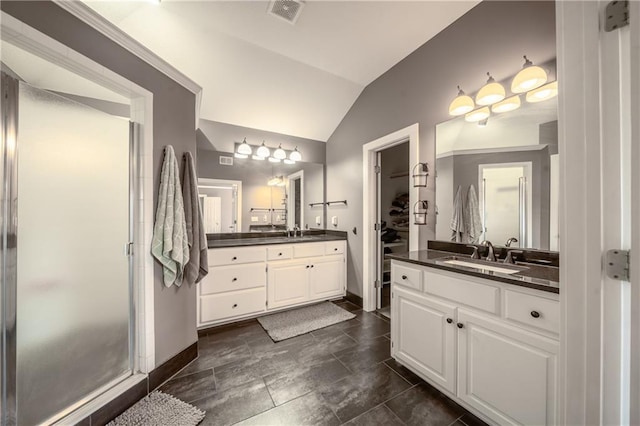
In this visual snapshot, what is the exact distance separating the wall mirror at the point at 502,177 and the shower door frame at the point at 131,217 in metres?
2.28

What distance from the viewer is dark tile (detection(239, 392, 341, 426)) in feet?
4.39

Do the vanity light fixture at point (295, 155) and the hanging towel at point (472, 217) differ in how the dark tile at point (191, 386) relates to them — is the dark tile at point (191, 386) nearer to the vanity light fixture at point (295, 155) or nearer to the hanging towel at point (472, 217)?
the hanging towel at point (472, 217)

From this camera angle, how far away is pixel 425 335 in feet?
5.20

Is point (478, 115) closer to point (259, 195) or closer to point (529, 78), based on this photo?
point (529, 78)

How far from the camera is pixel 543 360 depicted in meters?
1.07

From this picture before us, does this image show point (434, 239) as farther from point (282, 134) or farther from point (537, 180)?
point (282, 134)

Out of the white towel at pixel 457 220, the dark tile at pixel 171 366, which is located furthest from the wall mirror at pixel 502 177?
the dark tile at pixel 171 366

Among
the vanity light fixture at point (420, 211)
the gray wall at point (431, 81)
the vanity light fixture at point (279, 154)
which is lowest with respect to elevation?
the vanity light fixture at point (420, 211)

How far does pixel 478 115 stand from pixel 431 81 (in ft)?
1.97

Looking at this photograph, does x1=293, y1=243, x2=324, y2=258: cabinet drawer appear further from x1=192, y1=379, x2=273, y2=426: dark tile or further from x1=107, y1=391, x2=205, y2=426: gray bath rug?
x1=107, y1=391, x2=205, y2=426: gray bath rug

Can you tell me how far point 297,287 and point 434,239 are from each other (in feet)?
5.36

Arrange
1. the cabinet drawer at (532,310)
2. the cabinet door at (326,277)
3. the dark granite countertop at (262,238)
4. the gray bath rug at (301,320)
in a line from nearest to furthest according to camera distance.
A: 1. the cabinet drawer at (532,310)
2. the gray bath rug at (301,320)
3. the dark granite countertop at (262,238)
4. the cabinet door at (326,277)

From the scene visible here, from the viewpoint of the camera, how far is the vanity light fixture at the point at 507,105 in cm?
164

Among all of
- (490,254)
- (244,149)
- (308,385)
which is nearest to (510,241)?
(490,254)
